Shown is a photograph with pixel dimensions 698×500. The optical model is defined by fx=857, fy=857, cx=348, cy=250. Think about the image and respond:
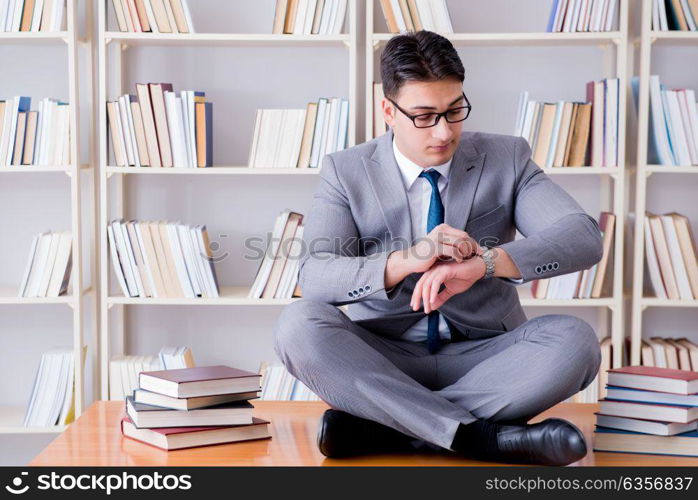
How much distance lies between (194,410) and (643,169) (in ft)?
5.56

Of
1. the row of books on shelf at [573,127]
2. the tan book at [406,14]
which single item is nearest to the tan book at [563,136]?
the row of books on shelf at [573,127]

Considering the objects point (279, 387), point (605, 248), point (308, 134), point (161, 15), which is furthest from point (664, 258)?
point (161, 15)

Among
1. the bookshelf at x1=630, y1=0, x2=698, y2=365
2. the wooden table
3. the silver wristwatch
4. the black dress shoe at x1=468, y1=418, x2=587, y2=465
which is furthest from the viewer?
the bookshelf at x1=630, y1=0, x2=698, y2=365

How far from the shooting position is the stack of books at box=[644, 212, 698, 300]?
2.77 metres

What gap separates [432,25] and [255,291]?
1.04m

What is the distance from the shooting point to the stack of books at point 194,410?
1.77 meters

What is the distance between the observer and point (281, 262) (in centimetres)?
285

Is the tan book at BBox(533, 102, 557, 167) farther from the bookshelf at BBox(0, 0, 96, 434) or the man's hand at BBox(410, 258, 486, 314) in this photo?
the bookshelf at BBox(0, 0, 96, 434)

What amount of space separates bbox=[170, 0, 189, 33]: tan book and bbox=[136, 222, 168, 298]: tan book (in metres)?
0.65

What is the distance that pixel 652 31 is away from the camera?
8.87 feet

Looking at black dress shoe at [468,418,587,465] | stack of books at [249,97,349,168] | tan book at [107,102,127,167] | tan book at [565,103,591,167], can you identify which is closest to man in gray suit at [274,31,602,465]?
black dress shoe at [468,418,587,465]

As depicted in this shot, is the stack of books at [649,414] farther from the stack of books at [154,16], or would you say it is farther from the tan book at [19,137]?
the tan book at [19,137]

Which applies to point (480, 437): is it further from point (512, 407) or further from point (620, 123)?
point (620, 123)

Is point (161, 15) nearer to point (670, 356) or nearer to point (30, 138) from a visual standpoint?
point (30, 138)
